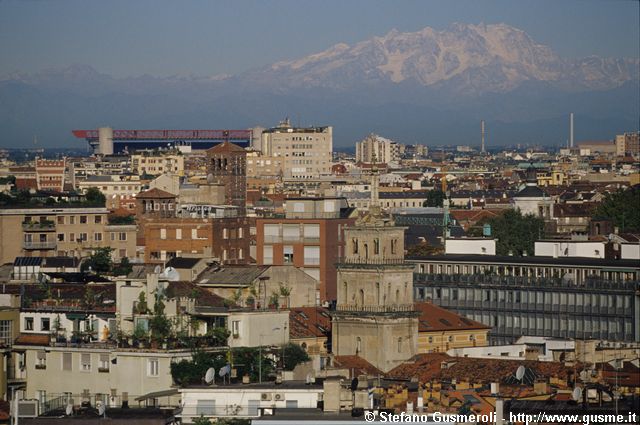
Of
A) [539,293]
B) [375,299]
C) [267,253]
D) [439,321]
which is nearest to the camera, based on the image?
[375,299]

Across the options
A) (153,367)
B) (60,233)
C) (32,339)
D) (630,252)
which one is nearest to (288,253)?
(630,252)

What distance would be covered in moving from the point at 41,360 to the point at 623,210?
3367 inches

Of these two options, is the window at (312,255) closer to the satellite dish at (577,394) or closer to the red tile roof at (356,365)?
the red tile roof at (356,365)

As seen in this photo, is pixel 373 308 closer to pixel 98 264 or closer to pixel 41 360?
pixel 41 360

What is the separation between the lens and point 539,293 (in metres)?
81.1

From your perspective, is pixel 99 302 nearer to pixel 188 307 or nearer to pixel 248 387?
pixel 188 307

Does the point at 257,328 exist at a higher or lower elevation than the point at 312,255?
lower

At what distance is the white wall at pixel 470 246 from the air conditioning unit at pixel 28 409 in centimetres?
4040

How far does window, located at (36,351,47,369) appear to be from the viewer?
55.5 m

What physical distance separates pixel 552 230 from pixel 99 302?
70.4m

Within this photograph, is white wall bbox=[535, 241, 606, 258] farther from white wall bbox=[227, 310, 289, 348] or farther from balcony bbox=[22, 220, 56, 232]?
white wall bbox=[227, 310, 289, 348]

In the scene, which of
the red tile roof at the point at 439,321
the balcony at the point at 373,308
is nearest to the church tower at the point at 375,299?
the balcony at the point at 373,308

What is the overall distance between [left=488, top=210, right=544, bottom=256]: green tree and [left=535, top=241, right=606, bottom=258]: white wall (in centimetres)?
1288

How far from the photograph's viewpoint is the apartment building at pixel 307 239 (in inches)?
3396
